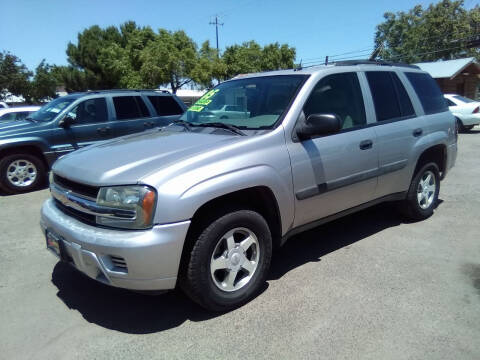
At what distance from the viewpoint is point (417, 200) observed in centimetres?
483

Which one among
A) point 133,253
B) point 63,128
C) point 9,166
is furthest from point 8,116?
point 133,253

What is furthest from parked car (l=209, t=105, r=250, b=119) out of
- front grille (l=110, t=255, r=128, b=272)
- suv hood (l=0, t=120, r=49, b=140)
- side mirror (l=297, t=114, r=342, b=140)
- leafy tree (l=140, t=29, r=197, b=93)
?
leafy tree (l=140, t=29, r=197, b=93)

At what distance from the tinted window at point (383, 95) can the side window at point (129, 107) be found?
209 inches

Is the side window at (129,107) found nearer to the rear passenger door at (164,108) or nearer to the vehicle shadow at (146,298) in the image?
the rear passenger door at (164,108)

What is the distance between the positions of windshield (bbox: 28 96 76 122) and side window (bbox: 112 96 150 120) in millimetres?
851

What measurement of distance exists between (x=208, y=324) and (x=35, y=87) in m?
46.4

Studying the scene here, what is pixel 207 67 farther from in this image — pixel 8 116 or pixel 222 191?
pixel 222 191

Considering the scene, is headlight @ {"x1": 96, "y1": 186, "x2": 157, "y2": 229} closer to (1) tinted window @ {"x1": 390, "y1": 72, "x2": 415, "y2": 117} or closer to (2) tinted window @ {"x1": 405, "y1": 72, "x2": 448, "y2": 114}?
(1) tinted window @ {"x1": 390, "y1": 72, "x2": 415, "y2": 117}

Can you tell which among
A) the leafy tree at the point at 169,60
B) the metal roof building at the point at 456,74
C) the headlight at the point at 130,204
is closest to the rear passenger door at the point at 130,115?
the headlight at the point at 130,204

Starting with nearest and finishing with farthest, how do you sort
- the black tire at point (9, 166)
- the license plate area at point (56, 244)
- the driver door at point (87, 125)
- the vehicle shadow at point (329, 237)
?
the license plate area at point (56, 244), the vehicle shadow at point (329, 237), the black tire at point (9, 166), the driver door at point (87, 125)

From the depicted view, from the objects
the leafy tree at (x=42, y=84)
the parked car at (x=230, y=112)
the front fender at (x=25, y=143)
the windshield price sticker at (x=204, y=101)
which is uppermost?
the leafy tree at (x=42, y=84)

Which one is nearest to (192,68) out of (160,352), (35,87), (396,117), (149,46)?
(149,46)

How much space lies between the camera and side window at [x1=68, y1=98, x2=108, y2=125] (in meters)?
7.57

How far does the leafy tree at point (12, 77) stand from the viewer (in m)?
39.1
